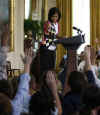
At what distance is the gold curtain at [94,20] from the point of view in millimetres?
13586

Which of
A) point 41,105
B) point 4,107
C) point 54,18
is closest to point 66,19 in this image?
point 54,18

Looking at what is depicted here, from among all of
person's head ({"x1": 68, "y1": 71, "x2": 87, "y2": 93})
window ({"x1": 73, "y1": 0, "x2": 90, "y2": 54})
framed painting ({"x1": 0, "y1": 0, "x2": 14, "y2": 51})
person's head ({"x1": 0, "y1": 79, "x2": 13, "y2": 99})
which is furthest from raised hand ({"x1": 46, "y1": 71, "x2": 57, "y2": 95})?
window ({"x1": 73, "y1": 0, "x2": 90, "y2": 54})

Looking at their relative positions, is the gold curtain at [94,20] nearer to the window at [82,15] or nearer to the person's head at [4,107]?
the window at [82,15]

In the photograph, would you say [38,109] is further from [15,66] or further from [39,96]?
[15,66]

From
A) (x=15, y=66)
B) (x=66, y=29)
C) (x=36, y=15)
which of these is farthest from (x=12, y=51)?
(x=66, y=29)

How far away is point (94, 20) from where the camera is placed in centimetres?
1363

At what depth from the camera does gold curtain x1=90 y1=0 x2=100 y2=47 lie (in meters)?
13.6

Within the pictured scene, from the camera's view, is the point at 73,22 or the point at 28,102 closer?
the point at 28,102

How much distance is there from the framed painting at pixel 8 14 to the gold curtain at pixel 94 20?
15.3 ft

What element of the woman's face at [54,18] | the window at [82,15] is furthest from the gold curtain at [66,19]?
the woman's face at [54,18]

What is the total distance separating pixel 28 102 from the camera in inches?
111

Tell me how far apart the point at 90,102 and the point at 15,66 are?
8.03 metres

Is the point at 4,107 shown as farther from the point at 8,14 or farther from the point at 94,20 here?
the point at 94,20

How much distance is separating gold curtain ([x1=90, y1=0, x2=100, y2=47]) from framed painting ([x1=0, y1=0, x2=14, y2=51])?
4678 millimetres
